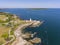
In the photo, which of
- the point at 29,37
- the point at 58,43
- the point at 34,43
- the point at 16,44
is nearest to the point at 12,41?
the point at 16,44

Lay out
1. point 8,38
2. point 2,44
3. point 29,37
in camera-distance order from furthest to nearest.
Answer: point 29,37 < point 8,38 < point 2,44

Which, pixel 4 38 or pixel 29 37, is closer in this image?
pixel 4 38

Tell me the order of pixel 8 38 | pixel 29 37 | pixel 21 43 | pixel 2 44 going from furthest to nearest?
pixel 29 37
pixel 8 38
pixel 21 43
pixel 2 44

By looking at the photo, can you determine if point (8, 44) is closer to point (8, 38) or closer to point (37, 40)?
point (8, 38)

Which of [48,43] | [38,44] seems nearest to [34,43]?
[38,44]

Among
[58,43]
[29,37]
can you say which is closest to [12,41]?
[29,37]

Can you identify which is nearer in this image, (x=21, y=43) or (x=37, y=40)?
(x=21, y=43)

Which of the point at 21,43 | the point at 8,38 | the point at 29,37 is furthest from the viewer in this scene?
the point at 29,37

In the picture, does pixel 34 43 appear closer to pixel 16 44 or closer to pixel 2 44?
pixel 16 44

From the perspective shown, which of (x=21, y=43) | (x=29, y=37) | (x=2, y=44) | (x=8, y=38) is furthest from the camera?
(x=29, y=37)
